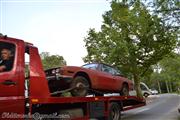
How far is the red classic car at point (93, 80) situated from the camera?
9484 mm

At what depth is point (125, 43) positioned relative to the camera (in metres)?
32.5

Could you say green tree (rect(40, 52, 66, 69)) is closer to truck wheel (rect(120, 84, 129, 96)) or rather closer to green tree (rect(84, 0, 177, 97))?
green tree (rect(84, 0, 177, 97))

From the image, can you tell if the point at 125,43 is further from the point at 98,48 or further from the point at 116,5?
the point at 116,5

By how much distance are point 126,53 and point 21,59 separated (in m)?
25.6

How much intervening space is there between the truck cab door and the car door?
4.48 m

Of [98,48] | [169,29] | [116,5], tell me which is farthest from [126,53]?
[116,5]

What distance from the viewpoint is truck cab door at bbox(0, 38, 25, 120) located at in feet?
22.8

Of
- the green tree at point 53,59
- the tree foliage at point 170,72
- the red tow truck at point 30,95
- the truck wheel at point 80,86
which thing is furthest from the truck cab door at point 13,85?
the tree foliage at point 170,72

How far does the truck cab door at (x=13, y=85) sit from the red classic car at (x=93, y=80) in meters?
1.92

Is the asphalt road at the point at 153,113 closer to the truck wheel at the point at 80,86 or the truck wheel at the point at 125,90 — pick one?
the truck wheel at the point at 125,90

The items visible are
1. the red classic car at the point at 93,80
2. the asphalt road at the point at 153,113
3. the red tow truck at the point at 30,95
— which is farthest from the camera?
the asphalt road at the point at 153,113

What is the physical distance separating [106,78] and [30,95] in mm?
5018

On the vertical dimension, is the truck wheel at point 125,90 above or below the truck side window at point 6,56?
below

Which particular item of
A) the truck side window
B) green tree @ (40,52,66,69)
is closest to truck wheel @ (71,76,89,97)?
the truck side window
